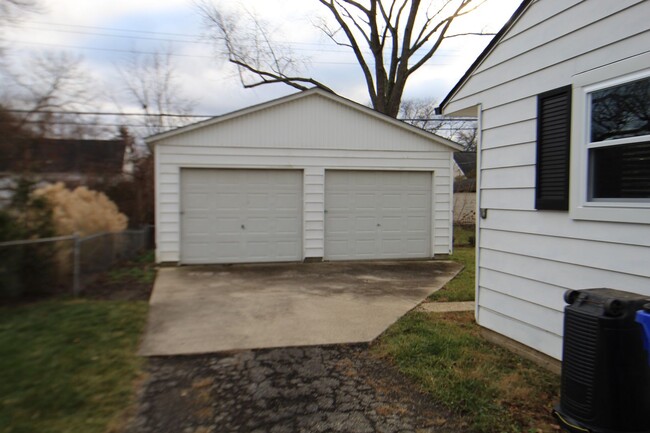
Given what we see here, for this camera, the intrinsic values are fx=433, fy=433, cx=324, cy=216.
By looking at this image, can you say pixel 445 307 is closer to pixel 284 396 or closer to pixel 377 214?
pixel 284 396

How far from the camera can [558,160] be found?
3.97 m

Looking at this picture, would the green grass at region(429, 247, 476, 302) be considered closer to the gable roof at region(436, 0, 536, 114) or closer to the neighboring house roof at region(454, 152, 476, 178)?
the gable roof at region(436, 0, 536, 114)

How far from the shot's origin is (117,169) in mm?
14359

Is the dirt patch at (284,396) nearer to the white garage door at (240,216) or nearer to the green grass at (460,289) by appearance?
the green grass at (460,289)

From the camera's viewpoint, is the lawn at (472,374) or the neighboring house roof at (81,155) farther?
the neighboring house roof at (81,155)

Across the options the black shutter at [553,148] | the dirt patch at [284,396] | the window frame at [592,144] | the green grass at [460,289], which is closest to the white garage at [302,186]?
the green grass at [460,289]

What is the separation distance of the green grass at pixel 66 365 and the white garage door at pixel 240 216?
14.5 feet

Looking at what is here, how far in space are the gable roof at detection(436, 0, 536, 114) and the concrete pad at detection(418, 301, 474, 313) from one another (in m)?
2.76

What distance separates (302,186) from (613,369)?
8.89 m

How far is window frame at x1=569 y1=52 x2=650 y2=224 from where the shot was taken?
3158 mm

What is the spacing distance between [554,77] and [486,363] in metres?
2.75

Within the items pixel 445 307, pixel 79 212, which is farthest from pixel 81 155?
pixel 445 307

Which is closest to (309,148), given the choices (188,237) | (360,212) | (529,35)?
(360,212)

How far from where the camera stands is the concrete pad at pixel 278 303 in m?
Answer: 4.97
